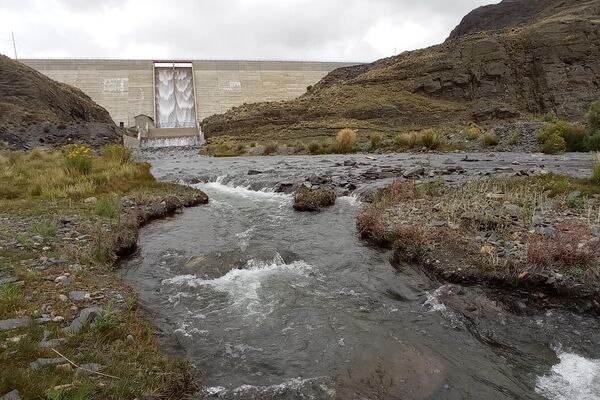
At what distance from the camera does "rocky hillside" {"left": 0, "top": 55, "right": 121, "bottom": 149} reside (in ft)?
119

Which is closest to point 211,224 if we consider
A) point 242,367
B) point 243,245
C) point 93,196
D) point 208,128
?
point 243,245

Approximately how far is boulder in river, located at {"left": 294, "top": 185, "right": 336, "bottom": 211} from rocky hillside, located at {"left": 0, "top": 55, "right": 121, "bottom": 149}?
30175mm

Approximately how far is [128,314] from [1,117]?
4163cm

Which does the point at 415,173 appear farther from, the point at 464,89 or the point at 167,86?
the point at 167,86

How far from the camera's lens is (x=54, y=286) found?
223 inches

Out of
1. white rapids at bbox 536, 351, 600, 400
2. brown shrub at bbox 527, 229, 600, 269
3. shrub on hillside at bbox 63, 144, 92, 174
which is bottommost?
white rapids at bbox 536, 351, 600, 400

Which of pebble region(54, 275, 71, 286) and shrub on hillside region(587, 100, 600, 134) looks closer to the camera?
pebble region(54, 275, 71, 286)

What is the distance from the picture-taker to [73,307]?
5105 mm

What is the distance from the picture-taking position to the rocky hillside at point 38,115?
3631 centimetres

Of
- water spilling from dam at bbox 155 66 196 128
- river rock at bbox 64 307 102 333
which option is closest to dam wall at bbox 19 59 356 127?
water spilling from dam at bbox 155 66 196 128

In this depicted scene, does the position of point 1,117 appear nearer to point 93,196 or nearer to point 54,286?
point 93,196

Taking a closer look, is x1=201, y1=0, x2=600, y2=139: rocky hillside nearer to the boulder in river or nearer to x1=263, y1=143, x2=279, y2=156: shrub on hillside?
x1=263, y1=143, x2=279, y2=156: shrub on hillside

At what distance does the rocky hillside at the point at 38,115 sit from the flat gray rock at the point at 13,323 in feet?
114

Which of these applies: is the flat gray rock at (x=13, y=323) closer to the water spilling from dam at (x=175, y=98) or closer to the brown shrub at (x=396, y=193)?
the brown shrub at (x=396, y=193)
